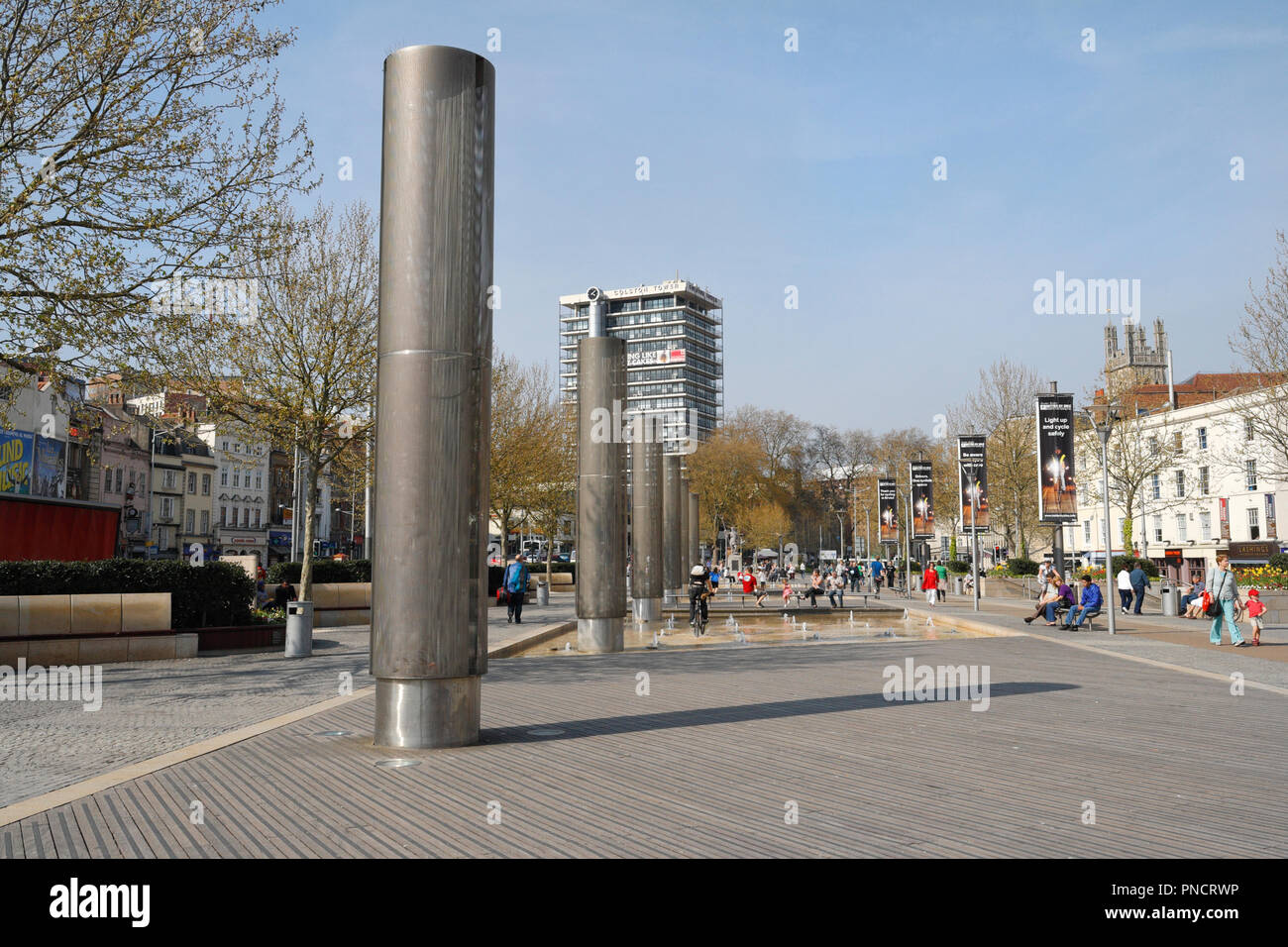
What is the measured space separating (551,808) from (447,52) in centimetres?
630

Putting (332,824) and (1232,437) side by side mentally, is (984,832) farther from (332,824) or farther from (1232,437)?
(1232,437)

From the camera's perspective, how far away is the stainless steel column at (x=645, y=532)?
2856 centimetres

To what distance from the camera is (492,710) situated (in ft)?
36.2

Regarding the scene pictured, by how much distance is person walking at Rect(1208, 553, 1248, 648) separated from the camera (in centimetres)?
2023

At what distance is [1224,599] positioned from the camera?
20344mm

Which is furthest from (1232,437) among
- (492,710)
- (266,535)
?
(266,535)

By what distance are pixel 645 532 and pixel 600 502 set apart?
1062 centimetres

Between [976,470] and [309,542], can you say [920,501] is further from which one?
[309,542]

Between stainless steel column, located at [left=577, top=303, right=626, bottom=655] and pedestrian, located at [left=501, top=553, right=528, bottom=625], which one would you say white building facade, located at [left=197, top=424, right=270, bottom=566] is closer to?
pedestrian, located at [left=501, top=553, right=528, bottom=625]

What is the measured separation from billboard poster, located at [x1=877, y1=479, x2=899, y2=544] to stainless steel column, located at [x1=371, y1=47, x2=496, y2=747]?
43025mm

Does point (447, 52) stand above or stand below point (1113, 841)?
above

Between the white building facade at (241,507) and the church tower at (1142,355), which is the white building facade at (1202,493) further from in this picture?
the white building facade at (241,507)

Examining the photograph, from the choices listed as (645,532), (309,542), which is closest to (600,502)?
(309,542)

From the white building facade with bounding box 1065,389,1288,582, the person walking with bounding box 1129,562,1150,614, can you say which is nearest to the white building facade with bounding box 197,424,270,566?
the white building facade with bounding box 1065,389,1288,582
